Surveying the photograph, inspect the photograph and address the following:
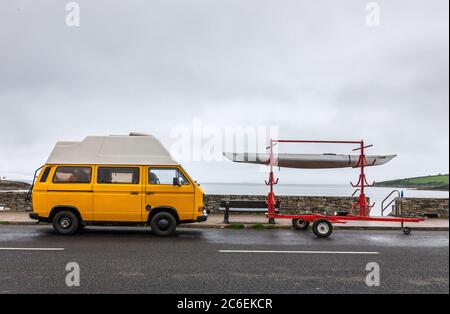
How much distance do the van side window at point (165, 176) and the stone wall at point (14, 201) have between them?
8522 millimetres

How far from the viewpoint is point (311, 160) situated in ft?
39.8

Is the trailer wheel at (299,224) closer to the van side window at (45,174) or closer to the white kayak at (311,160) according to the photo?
the white kayak at (311,160)

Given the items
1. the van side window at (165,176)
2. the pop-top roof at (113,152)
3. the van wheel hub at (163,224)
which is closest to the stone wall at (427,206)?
the van side window at (165,176)

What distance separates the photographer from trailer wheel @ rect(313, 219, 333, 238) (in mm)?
10855

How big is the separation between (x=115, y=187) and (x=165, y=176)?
1490 mm

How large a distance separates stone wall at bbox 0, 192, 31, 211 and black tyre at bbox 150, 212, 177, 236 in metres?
8.49

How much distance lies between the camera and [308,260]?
761 cm

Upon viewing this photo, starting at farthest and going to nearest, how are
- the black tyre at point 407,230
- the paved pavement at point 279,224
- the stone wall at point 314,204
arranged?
1. the stone wall at point 314,204
2. the paved pavement at point 279,224
3. the black tyre at point 407,230

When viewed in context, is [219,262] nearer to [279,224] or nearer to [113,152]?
[113,152]

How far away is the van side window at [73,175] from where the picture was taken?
10.5 metres

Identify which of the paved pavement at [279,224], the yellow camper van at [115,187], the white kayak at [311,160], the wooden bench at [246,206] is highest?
the white kayak at [311,160]

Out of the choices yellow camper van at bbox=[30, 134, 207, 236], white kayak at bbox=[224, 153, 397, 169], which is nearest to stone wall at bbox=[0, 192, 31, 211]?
yellow camper van at bbox=[30, 134, 207, 236]

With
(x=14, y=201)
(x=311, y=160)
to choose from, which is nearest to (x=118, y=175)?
(x=311, y=160)
